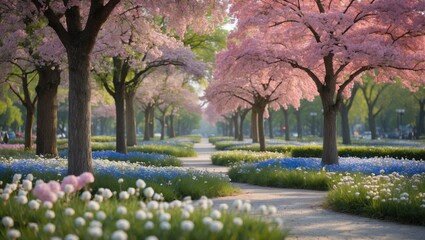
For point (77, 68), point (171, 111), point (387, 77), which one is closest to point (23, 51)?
point (77, 68)

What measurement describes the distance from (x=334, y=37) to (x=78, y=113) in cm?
874

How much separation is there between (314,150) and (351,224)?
624 inches

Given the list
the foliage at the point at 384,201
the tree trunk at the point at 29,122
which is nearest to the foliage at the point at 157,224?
the foliage at the point at 384,201

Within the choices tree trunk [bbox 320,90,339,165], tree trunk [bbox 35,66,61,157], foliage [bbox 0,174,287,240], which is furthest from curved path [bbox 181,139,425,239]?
tree trunk [bbox 35,66,61,157]

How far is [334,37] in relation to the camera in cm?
1399

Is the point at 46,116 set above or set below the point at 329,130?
above

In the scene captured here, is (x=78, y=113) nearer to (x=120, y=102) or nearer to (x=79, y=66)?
(x=79, y=66)

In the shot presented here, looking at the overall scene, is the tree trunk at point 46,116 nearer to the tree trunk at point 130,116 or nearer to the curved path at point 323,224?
the tree trunk at point 130,116

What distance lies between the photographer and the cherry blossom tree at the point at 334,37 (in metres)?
13.6

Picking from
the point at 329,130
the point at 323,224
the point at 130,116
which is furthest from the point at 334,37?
the point at 130,116

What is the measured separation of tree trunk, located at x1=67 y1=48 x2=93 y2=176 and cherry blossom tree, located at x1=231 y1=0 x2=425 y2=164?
23.5 ft

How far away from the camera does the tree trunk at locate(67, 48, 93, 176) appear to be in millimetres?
9102

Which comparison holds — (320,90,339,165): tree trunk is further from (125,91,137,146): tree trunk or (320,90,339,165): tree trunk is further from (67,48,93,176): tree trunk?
(125,91,137,146): tree trunk

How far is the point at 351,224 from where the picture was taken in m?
7.44
